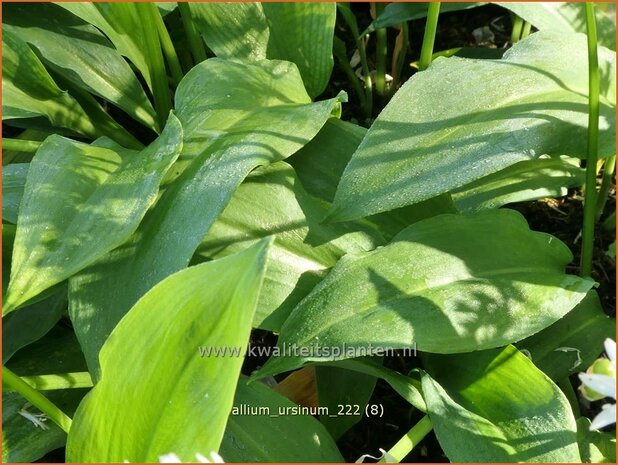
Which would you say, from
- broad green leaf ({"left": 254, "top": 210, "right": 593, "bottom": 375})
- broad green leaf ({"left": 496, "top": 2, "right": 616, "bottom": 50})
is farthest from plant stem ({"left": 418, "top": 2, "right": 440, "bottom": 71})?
broad green leaf ({"left": 254, "top": 210, "right": 593, "bottom": 375})

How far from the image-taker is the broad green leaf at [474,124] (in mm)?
989

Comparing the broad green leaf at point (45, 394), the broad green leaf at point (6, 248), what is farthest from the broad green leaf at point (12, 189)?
the broad green leaf at point (45, 394)

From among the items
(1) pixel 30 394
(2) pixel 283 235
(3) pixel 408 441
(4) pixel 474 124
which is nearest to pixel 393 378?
(3) pixel 408 441

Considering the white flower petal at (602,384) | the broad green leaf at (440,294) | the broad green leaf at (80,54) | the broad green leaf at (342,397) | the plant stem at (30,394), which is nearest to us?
the white flower petal at (602,384)

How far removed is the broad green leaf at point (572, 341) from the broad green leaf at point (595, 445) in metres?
0.10

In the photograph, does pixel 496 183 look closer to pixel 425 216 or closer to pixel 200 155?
pixel 425 216

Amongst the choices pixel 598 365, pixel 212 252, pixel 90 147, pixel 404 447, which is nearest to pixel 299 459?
pixel 404 447

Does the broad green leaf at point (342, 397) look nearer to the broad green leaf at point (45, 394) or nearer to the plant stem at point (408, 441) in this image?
the plant stem at point (408, 441)

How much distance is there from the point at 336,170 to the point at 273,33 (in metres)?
0.31

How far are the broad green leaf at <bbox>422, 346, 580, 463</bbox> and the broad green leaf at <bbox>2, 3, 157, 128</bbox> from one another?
0.78 metres

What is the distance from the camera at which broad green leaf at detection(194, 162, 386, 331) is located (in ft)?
3.42

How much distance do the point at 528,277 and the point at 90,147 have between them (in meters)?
0.65

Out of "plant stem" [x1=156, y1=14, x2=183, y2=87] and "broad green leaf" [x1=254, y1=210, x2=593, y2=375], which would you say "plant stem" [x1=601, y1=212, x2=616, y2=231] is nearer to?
"broad green leaf" [x1=254, y1=210, x2=593, y2=375]

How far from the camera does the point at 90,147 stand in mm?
1100
